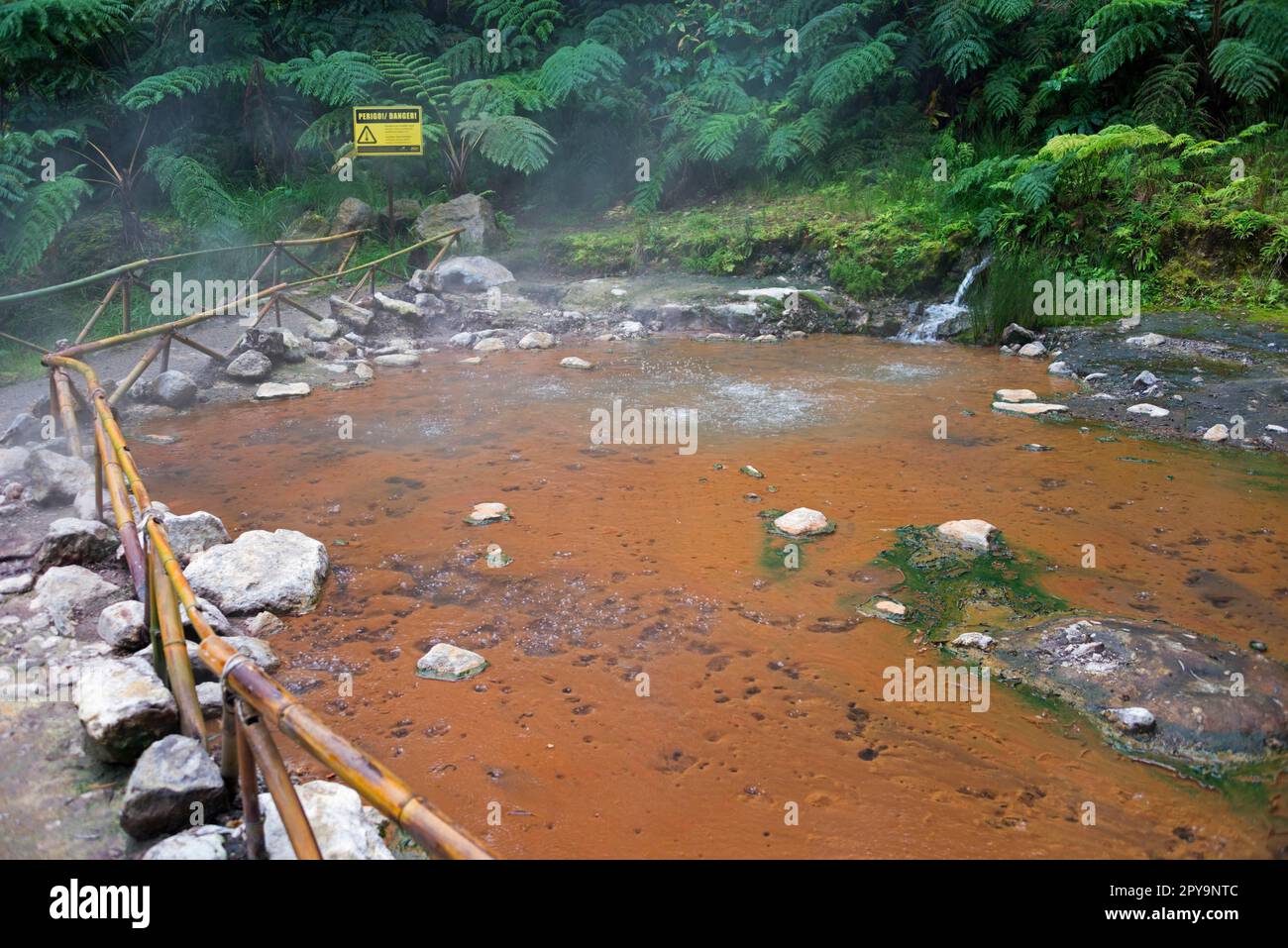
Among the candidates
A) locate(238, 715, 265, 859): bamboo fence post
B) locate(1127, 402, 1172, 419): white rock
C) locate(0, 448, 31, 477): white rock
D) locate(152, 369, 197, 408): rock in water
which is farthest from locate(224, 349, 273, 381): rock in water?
locate(1127, 402, 1172, 419): white rock

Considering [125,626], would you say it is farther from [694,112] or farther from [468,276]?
[694,112]

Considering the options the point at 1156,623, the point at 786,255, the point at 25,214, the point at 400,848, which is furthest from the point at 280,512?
the point at 786,255

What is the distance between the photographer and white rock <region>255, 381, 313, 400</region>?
247 inches

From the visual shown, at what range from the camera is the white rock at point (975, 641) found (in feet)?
9.55

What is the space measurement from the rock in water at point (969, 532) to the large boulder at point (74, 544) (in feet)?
11.3

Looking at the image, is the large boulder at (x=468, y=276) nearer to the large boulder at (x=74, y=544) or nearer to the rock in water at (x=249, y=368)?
the rock in water at (x=249, y=368)

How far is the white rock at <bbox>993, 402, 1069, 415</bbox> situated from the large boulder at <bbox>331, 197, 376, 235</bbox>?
25.1 ft

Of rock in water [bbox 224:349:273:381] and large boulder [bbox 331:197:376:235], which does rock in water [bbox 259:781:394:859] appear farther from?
large boulder [bbox 331:197:376:235]

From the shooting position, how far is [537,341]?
26.0ft

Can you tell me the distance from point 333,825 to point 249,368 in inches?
214

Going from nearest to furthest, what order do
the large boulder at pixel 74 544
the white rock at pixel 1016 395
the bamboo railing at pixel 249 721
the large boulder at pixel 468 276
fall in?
the bamboo railing at pixel 249 721 < the large boulder at pixel 74 544 < the white rock at pixel 1016 395 < the large boulder at pixel 468 276

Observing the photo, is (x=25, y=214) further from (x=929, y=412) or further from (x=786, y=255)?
(x=929, y=412)

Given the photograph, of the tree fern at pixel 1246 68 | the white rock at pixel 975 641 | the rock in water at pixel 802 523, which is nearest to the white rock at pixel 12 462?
the rock in water at pixel 802 523

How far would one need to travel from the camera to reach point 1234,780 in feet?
7.48
